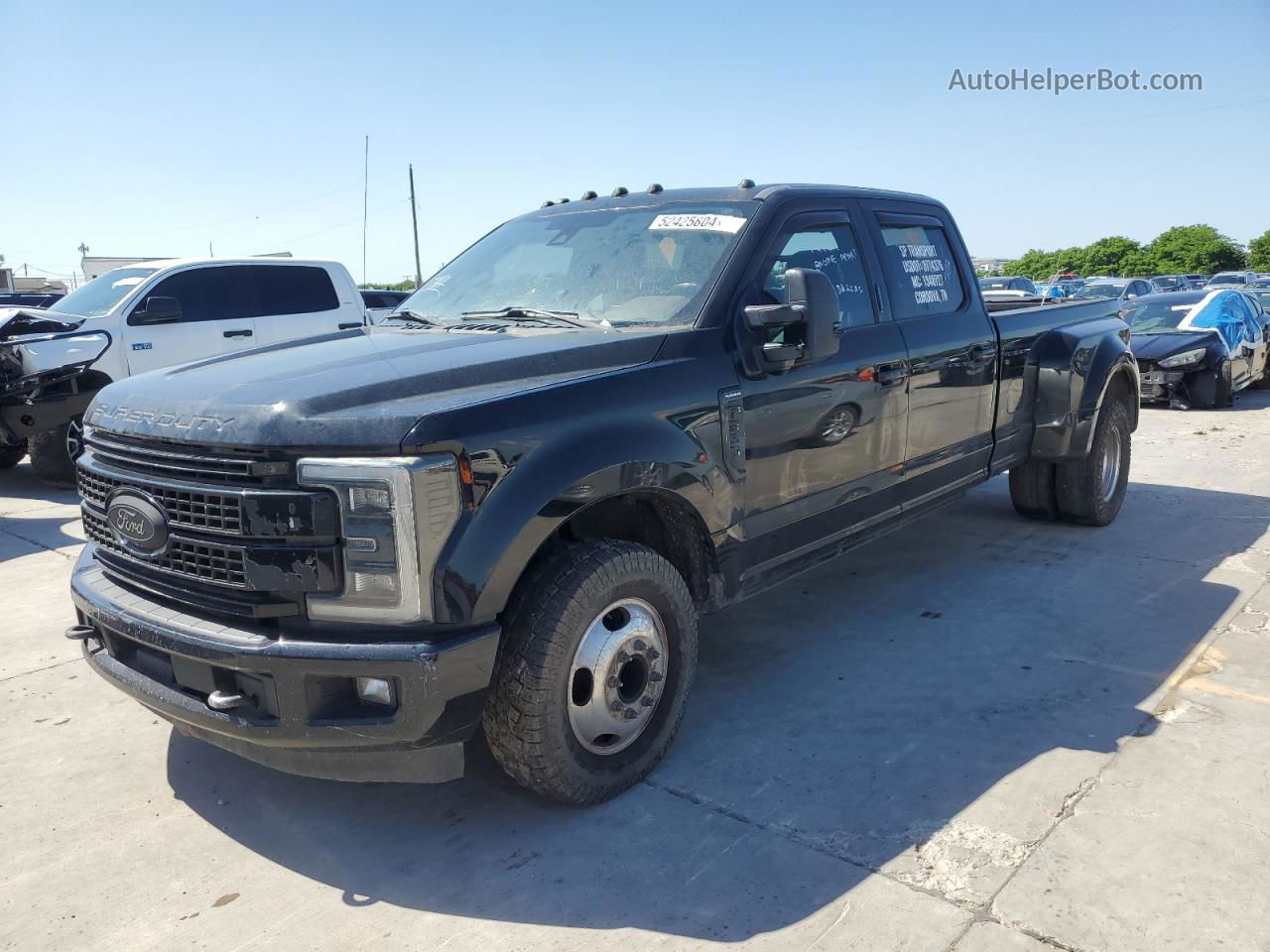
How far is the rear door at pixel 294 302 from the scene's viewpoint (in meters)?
9.86

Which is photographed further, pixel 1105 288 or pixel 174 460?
pixel 1105 288

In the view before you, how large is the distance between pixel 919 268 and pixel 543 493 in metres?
2.88

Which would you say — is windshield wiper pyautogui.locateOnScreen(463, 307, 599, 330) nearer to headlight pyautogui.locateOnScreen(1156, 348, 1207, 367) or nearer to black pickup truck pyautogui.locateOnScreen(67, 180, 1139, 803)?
black pickup truck pyautogui.locateOnScreen(67, 180, 1139, 803)

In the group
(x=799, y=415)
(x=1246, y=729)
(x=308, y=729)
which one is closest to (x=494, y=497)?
(x=308, y=729)

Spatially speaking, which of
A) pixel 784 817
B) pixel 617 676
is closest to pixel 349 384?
Answer: pixel 617 676

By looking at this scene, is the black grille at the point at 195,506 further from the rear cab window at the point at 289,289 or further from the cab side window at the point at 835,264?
the rear cab window at the point at 289,289

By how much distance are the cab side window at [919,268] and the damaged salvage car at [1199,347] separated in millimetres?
8483

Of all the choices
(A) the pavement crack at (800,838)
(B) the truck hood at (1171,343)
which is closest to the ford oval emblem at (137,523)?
(A) the pavement crack at (800,838)

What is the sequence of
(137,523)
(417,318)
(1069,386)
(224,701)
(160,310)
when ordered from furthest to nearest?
(160,310) → (1069,386) → (417,318) → (137,523) → (224,701)

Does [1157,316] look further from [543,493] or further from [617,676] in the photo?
[543,493]

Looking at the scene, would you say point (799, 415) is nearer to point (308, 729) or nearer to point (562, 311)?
point (562, 311)

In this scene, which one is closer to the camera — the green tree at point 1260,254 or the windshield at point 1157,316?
the windshield at point 1157,316

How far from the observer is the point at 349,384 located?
289cm

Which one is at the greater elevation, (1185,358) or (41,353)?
(41,353)
